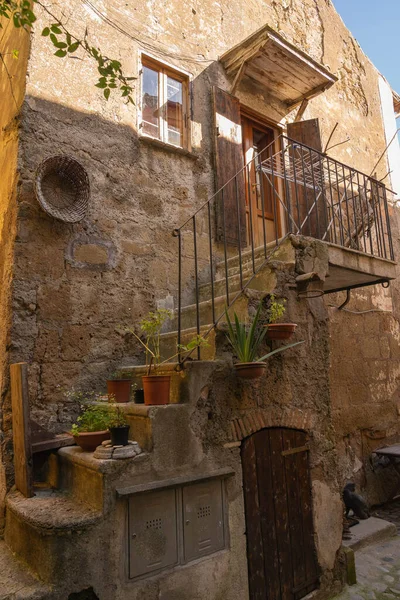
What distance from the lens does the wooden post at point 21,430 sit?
313 cm

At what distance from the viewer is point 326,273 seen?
4.28m

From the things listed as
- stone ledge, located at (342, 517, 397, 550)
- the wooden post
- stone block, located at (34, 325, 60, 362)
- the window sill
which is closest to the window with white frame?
the window sill

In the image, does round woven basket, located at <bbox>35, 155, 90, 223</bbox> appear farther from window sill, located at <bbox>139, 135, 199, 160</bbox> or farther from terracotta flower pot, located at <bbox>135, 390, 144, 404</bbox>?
terracotta flower pot, located at <bbox>135, 390, 144, 404</bbox>

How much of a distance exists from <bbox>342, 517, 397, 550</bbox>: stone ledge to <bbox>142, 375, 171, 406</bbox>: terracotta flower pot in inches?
126

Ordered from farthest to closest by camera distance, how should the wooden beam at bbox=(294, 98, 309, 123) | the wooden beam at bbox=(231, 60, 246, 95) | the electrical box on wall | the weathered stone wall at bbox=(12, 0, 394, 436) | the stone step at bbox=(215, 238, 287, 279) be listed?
1. the wooden beam at bbox=(294, 98, 309, 123)
2. the wooden beam at bbox=(231, 60, 246, 95)
3. the stone step at bbox=(215, 238, 287, 279)
4. the weathered stone wall at bbox=(12, 0, 394, 436)
5. the electrical box on wall

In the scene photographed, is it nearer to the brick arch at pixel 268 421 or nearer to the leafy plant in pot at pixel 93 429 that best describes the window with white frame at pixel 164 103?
the leafy plant in pot at pixel 93 429

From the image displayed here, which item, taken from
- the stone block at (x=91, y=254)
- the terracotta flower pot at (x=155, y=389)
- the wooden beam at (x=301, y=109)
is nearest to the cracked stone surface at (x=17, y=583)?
the terracotta flower pot at (x=155, y=389)

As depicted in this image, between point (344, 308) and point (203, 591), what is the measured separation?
467 centimetres

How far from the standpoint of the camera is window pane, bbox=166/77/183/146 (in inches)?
211

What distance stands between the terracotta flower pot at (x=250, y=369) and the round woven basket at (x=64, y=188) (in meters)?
2.04

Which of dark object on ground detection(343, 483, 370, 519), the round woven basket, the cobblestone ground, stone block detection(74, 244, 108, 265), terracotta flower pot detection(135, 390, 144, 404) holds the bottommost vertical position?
the cobblestone ground

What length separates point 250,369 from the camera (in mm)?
3285

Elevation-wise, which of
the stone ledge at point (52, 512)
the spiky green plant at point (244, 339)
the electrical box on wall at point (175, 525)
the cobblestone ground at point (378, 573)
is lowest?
the cobblestone ground at point (378, 573)

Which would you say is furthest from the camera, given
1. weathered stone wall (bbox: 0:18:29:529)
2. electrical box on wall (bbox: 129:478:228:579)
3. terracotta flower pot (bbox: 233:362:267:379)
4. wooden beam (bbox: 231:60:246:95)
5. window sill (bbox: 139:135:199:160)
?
wooden beam (bbox: 231:60:246:95)
